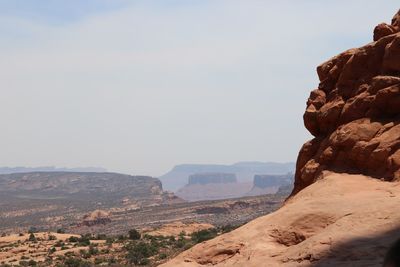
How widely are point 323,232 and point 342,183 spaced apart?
10.5 feet

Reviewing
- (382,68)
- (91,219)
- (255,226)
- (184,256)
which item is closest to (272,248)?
(255,226)

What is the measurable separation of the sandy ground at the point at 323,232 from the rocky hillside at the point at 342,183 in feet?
0.08

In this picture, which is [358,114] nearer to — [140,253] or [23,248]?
[140,253]

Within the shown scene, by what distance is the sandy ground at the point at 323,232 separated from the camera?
36.8ft

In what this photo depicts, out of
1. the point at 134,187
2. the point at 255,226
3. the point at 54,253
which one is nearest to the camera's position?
the point at 255,226

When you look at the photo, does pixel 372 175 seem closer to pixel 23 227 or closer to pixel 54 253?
pixel 54 253

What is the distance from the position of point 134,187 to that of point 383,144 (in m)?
167

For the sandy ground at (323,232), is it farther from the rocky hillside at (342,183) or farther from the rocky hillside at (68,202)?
the rocky hillside at (68,202)

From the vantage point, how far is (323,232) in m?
12.4

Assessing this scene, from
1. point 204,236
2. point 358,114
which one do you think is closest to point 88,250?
point 204,236

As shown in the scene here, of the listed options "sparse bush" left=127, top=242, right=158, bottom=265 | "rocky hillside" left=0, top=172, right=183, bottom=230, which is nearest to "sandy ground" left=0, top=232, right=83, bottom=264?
"sparse bush" left=127, top=242, right=158, bottom=265

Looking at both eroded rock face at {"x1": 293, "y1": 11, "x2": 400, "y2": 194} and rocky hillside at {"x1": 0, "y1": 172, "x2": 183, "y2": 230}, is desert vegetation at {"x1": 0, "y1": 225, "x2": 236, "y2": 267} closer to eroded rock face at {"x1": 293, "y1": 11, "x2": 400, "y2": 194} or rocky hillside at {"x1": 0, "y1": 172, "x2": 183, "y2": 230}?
eroded rock face at {"x1": 293, "y1": 11, "x2": 400, "y2": 194}

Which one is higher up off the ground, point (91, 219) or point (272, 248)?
point (272, 248)

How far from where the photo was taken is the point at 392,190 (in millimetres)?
13695
